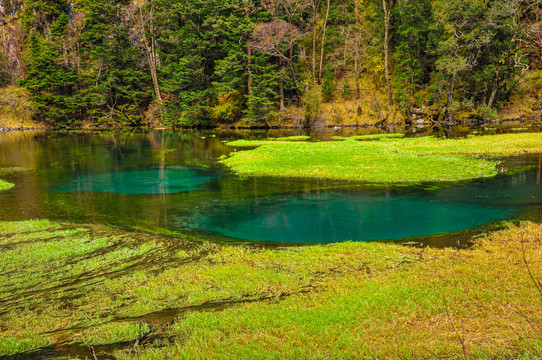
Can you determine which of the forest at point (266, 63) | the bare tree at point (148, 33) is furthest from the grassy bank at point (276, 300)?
the bare tree at point (148, 33)

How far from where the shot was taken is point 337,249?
10.0 meters

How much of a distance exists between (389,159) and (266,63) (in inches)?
1575

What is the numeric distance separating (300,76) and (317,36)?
12.3 meters

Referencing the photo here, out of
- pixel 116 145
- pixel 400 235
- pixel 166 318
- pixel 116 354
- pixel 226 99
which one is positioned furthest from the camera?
pixel 226 99

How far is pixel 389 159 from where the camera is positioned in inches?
966

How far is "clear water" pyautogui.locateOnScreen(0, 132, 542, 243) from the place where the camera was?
13094mm

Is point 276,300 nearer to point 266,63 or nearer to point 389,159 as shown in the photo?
point 389,159

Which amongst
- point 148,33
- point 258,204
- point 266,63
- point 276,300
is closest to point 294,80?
point 266,63

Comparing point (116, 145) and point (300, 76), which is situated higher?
point (300, 76)

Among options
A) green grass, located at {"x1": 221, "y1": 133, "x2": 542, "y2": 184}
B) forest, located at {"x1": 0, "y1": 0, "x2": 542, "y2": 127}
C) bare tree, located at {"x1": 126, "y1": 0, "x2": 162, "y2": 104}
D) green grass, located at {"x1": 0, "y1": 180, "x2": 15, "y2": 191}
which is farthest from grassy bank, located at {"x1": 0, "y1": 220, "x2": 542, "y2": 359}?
bare tree, located at {"x1": 126, "y1": 0, "x2": 162, "y2": 104}

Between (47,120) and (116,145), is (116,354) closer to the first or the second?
(116,145)

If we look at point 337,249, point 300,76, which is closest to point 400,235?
point 337,249

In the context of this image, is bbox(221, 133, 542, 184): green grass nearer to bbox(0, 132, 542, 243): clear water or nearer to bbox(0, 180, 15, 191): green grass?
bbox(0, 132, 542, 243): clear water

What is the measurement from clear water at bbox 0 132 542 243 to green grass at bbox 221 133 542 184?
1571 mm
